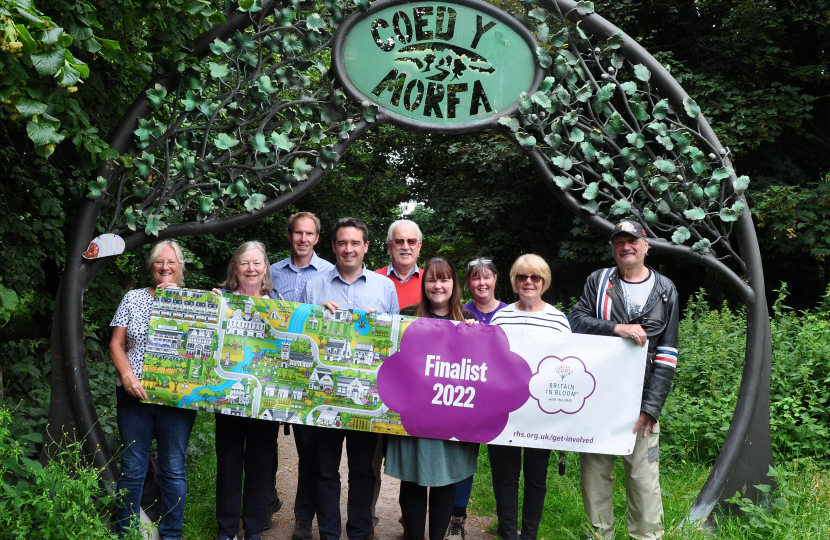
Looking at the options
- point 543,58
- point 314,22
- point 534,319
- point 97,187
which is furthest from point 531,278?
point 97,187

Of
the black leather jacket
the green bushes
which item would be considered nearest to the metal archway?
the black leather jacket

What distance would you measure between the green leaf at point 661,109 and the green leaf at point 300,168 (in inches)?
88.8

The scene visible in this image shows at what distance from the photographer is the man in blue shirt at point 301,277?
4.31 meters

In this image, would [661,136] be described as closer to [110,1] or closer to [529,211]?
[110,1]

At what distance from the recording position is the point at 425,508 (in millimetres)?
3912

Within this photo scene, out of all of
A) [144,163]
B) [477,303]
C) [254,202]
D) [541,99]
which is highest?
[541,99]

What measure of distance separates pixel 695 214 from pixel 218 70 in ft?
10.2

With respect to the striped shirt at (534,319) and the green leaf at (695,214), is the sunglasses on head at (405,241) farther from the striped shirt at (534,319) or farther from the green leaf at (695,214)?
the green leaf at (695,214)

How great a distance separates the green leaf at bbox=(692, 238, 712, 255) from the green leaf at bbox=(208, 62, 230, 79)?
3.15 metres

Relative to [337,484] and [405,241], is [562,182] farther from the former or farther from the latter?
[337,484]

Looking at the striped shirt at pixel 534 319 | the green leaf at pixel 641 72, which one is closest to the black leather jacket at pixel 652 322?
the striped shirt at pixel 534 319

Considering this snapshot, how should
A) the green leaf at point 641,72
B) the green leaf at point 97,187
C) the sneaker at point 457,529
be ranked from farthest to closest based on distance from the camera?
the sneaker at point 457,529
the green leaf at point 641,72
the green leaf at point 97,187

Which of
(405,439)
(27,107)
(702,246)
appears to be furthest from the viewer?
(702,246)

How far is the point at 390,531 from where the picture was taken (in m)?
4.69
